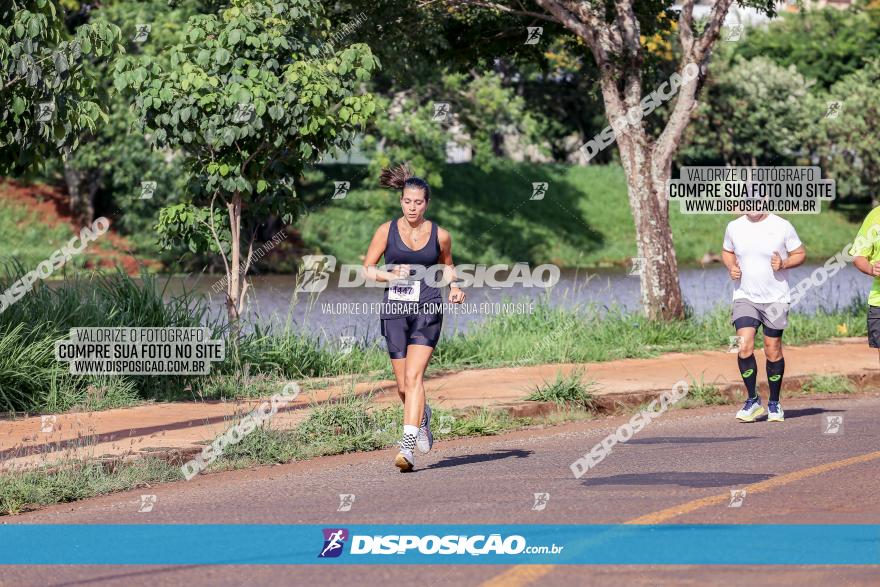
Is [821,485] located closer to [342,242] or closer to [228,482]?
[228,482]

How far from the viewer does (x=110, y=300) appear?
14.1m

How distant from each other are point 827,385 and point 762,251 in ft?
11.2

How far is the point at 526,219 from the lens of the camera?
5706 cm

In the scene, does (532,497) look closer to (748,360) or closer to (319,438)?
(319,438)

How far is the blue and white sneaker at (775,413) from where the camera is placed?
40.6ft

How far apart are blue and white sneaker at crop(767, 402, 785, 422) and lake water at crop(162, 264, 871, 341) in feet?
16.9

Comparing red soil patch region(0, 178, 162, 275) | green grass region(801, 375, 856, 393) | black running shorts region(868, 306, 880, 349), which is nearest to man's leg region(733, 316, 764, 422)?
black running shorts region(868, 306, 880, 349)

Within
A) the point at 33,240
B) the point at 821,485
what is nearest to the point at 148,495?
the point at 821,485

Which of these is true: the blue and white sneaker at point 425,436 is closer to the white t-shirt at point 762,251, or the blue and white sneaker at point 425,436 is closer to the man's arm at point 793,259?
the white t-shirt at point 762,251

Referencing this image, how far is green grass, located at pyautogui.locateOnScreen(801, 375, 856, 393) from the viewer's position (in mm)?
14773

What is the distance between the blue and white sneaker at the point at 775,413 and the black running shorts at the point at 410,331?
4039 millimetres

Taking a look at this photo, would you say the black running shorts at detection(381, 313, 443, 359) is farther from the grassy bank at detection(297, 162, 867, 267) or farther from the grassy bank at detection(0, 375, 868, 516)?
the grassy bank at detection(297, 162, 867, 267)

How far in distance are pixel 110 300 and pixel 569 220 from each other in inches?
1803

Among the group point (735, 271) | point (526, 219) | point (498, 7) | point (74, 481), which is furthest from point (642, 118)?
point (526, 219)
